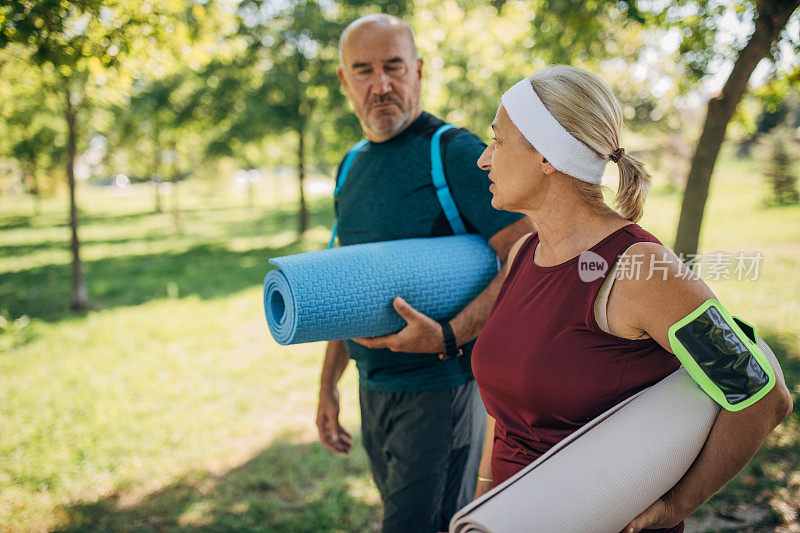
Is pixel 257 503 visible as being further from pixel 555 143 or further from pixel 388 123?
pixel 555 143

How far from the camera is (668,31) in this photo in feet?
15.9

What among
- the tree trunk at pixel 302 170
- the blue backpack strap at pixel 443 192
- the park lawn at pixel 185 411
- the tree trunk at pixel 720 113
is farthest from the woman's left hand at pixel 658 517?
the tree trunk at pixel 302 170

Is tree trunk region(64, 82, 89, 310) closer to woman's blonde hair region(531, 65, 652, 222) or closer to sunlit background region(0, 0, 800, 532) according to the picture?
sunlit background region(0, 0, 800, 532)

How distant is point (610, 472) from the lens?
1286 mm

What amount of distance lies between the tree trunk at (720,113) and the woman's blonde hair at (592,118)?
6.57ft

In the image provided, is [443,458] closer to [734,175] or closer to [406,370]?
[406,370]

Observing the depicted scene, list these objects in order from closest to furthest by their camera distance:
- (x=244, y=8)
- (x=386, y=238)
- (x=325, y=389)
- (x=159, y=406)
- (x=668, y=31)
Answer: (x=386, y=238) < (x=325, y=389) < (x=668, y=31) < (x=159, y=406) < (x=244, y=8)

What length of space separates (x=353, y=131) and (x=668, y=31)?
1092 centimetres

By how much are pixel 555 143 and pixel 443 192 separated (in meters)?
0.72

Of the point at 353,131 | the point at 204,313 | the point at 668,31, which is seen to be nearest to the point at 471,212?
the point at 668,31

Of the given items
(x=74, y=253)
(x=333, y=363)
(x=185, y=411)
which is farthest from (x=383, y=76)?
(x=74, y=253)

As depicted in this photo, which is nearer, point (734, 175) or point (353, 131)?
point (353, 131)

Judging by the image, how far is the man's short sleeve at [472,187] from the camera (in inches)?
83.4

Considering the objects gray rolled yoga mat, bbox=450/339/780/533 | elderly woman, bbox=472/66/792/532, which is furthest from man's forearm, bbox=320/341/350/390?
gray rolled yoga mat, bbox=450/339/780/533
